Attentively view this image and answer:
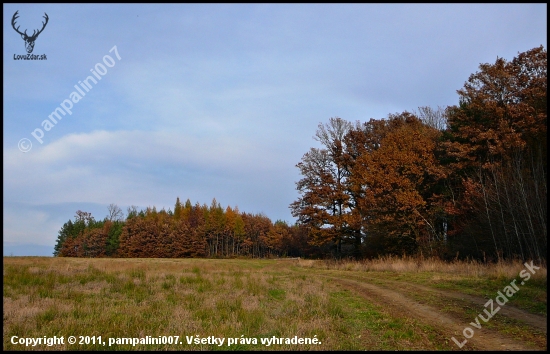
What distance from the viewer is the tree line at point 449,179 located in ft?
67.7

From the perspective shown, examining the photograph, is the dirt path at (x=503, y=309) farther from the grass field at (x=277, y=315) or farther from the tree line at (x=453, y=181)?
the tree line at (x=453, y=181)

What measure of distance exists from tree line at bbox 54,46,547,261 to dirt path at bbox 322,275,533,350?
10050 millimetres

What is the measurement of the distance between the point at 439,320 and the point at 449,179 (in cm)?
2368

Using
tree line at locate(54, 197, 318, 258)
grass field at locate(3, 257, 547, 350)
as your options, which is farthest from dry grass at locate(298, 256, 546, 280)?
tree line at locate(54, 197, 318, 258)

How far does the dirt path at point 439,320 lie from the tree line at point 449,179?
1005 cm

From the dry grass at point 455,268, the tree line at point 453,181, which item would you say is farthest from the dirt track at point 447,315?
the tree line at point 453,181

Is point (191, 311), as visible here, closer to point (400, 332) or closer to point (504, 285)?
point (400, 332)

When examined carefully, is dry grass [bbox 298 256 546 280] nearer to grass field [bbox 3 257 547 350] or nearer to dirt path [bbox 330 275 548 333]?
grass field [bbox 3 257 547 350]

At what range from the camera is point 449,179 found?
98.0 feet

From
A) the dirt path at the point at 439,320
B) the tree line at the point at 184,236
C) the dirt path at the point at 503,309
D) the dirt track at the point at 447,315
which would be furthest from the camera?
the tree line at the point at 184,236

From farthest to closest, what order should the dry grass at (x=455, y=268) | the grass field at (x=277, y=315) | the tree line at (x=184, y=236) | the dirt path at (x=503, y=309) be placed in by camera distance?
the tree line at (x=184, y=236)
the dry grass at (x=455, y=268)
the dirt path at (x=503, y=309)
the grass field at (x=277, y=315)

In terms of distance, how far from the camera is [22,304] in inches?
410

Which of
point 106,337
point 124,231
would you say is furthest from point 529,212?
point 124,231

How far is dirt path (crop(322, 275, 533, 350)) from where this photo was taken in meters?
6.75
